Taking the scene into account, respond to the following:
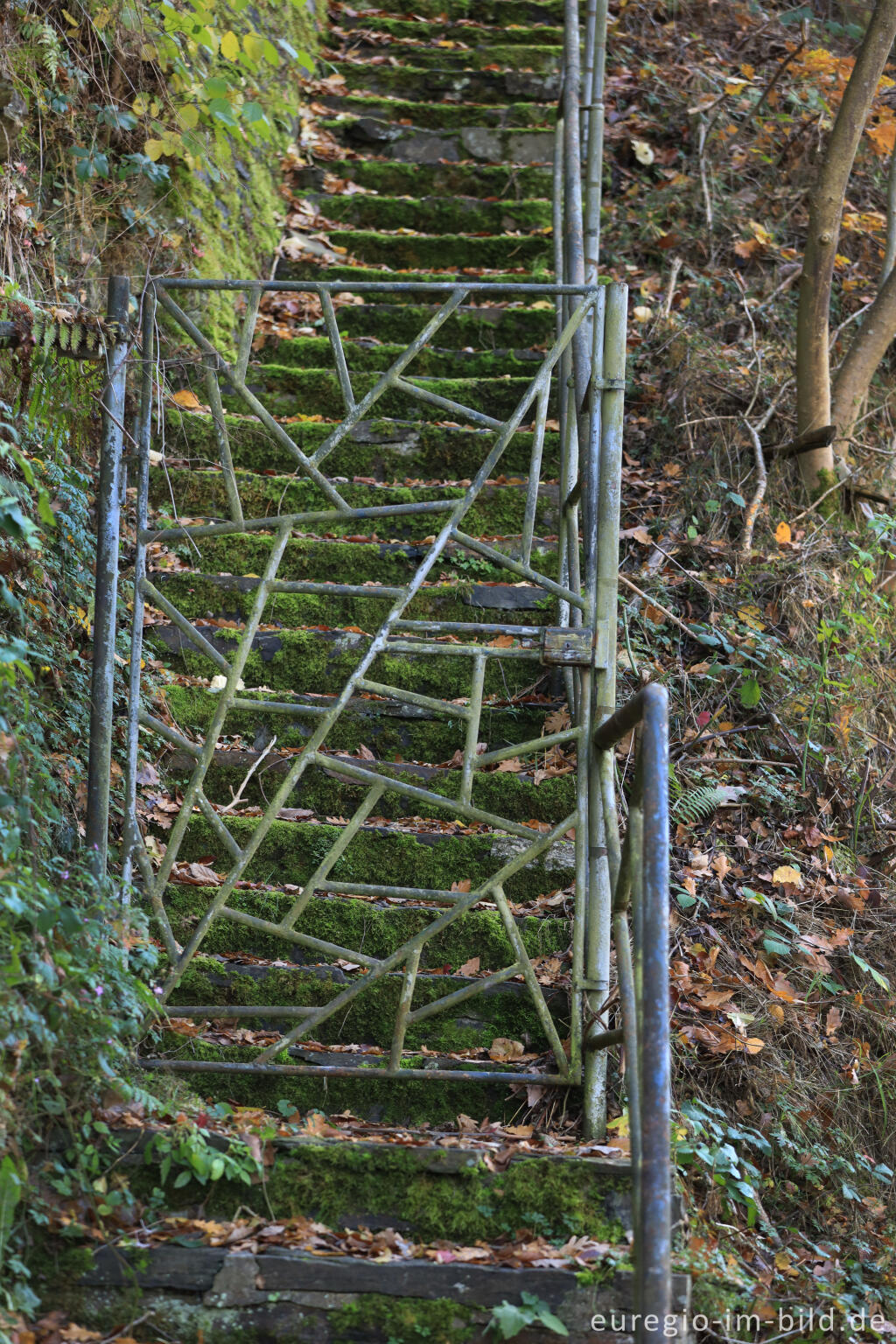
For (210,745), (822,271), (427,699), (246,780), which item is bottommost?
(246,780)

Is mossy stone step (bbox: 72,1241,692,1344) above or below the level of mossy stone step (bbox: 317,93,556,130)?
below

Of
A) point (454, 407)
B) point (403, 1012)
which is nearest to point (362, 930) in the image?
point (403, 1012)

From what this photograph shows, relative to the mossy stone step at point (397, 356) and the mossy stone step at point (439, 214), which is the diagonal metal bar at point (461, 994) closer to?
the mossy stone step at point (397, 356)

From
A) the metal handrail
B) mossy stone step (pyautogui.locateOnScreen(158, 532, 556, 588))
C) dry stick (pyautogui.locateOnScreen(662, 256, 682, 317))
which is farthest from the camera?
dry stick (pyautogui.locateOnScreen(662, 256, 682, 317))

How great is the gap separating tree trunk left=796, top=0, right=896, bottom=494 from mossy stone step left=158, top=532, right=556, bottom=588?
148 cm

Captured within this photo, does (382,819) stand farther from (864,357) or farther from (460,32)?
(460,32)

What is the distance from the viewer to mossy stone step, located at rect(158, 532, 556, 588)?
429cm

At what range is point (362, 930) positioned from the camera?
11.3 feet

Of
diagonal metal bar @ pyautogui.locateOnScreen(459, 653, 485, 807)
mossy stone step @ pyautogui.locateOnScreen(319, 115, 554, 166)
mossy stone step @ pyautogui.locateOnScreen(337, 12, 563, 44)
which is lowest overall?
diagonal metal bar @ pyautogui.locateOnScreen(459, 653, 485, 807)

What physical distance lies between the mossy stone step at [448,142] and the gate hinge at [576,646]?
4046 millimetres

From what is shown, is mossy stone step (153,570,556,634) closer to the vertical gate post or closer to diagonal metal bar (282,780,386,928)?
the vertical gate post

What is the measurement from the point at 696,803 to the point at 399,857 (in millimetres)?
1060

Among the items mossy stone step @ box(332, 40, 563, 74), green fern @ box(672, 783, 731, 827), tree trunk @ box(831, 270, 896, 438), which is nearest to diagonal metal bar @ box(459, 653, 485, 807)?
green fern @ box(672, 783, 731, 827)

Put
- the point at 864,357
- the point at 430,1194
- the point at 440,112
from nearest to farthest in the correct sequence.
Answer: the point at 430,1194, the point at 864,357, the point at 440,112
